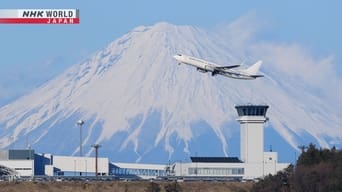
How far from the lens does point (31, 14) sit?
408 feet

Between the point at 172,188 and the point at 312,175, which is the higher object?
the point at 312,175

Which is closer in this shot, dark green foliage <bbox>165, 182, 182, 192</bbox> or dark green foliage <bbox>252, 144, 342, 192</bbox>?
dark green foliage <bbox>252, 144, 342, 192</bbox>

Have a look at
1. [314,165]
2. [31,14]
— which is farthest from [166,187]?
[31,14]

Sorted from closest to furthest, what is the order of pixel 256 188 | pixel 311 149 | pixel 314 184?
1. pixel 314 184
2. pixel 256 188
3. pixel 311 149

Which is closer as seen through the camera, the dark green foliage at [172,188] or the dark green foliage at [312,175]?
the dark green foliage at [312,175]

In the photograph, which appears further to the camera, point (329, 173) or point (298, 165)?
point (298, 165)

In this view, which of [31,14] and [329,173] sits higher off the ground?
[31,14]

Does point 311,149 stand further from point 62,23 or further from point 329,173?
point 62,23

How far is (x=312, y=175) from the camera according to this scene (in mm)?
175250

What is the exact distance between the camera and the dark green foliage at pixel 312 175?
17312cm

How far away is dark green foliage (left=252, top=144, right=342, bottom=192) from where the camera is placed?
173m

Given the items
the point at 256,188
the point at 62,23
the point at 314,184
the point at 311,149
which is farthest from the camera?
the point at 311,149

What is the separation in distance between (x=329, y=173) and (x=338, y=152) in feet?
60.6

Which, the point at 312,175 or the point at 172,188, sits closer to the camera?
the point at 312,175
